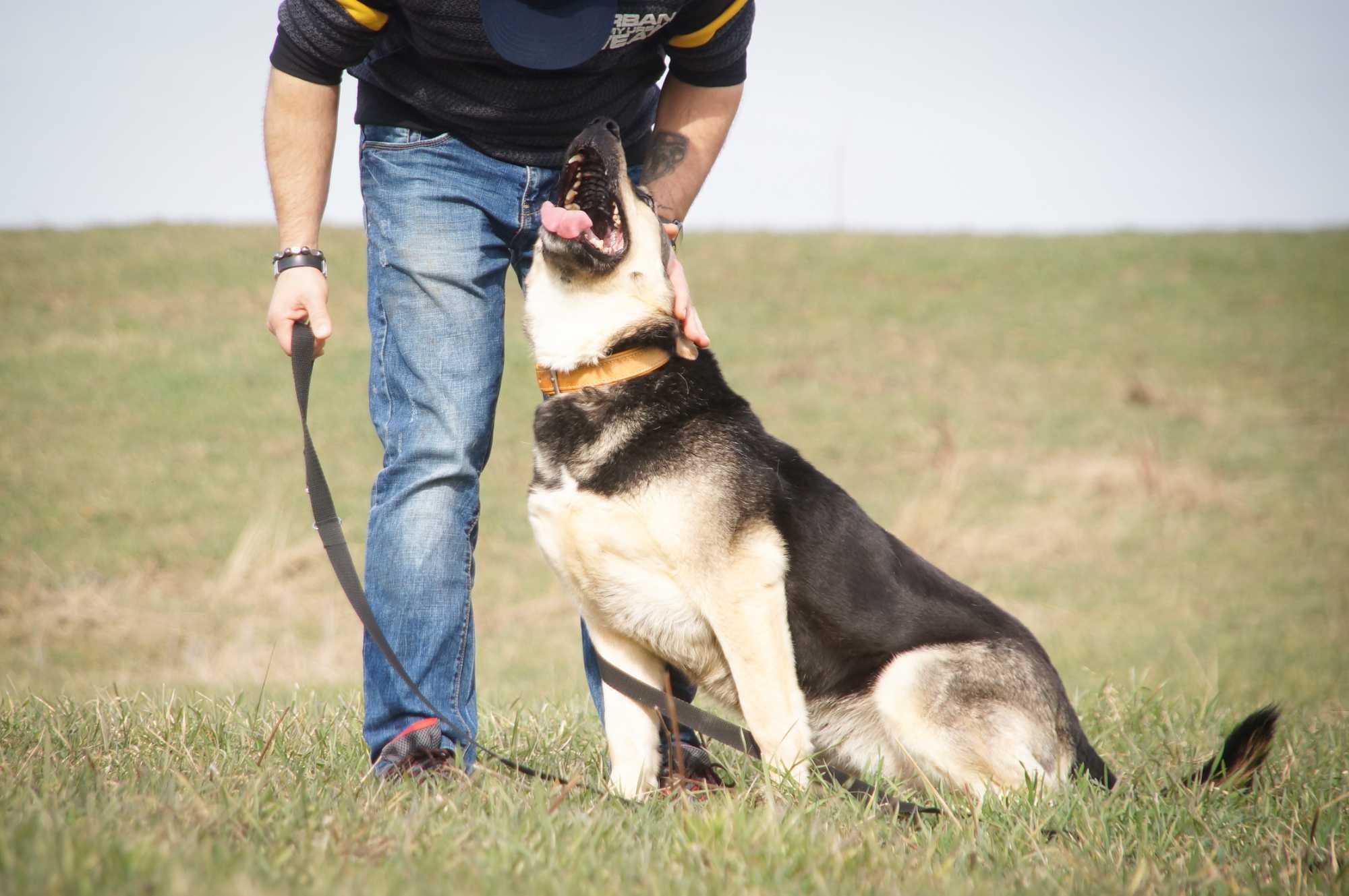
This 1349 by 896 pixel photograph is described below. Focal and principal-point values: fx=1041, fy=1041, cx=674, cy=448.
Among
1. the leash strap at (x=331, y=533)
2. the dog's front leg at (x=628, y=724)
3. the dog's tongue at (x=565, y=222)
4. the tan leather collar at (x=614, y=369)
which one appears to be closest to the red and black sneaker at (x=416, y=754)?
the leash strap at (x=331, y=533)

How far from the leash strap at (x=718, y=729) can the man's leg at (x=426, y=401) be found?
0.53 meters

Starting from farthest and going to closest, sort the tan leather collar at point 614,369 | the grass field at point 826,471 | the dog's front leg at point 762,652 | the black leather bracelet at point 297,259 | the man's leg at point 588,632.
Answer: the man's leg at point 588,632 < the tan leather collar at point 614,369 < the black leather bracelet at point 297,259 < the dog's front leg at point 762,652 < the grass field at point 826,471

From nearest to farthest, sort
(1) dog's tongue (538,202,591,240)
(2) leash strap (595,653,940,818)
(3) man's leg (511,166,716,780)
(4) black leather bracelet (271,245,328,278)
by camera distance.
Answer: (2) leash strap (595,653,940,818), (4) black leather bracelet (271,245,328,278), (1) dog's tongue (538,202,591,240), (3) man's leg (511,166,716,780)

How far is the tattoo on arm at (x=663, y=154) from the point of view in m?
3.85

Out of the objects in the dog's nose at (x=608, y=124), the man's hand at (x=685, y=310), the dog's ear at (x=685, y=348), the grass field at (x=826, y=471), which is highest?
the dog's nose at (x=608, y=124)

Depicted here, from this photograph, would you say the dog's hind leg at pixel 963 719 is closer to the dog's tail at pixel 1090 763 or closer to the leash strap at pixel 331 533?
the dog's tail at pixel 1090 763

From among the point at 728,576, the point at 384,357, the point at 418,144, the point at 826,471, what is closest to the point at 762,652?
the point at 728,576

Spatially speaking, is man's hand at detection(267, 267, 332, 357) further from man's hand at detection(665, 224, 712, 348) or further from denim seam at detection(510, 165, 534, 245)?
man's hand at detection(665, 224, 712, 348)

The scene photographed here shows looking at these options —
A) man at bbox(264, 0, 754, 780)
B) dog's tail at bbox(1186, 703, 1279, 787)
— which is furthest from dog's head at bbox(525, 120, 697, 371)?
dog's tail at bbox(1186, 703, 1279, 787)

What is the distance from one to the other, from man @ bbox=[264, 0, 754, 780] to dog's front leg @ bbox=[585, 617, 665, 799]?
25 centimetres

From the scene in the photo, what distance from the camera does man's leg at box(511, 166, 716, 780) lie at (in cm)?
360

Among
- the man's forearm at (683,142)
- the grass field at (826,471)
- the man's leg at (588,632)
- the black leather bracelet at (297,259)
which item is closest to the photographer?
the grass field at (826,471)

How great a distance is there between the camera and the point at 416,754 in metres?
3.29

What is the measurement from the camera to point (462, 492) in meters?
3.48
